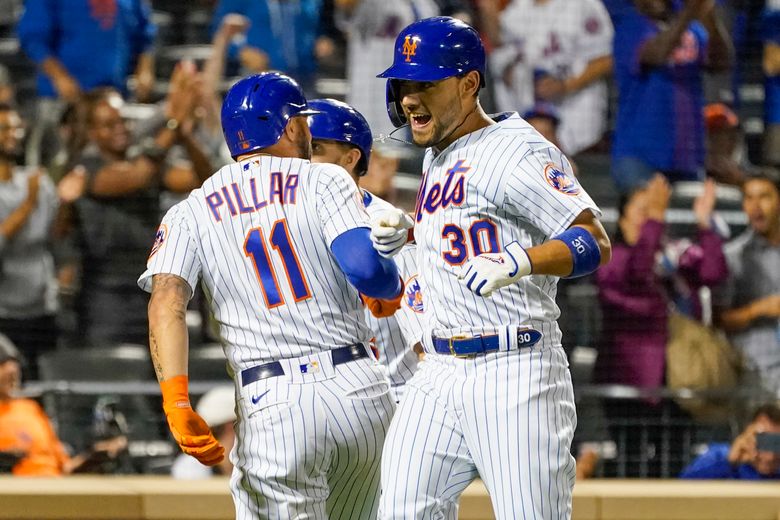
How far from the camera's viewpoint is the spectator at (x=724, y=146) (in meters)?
6.18

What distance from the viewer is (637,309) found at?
226 inches

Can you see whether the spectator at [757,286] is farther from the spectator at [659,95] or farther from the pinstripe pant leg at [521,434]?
the pinstripe pant leg at [521,434]

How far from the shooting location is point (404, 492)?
9.05ft

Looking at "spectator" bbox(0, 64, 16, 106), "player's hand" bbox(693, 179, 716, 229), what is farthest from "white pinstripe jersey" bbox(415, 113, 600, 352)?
"spectator" bbox(0, 64, 16, 106)

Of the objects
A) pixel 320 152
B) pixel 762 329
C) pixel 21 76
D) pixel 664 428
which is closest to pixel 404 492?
pixel 320 152

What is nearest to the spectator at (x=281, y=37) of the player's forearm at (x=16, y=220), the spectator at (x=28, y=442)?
the player's forearm at (x=16, y=220)

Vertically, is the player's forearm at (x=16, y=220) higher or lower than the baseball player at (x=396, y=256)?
lower

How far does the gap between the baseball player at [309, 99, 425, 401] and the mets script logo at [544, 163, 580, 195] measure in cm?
86

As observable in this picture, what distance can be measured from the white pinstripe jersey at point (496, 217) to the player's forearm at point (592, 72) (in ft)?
11.5

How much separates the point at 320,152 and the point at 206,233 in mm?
820

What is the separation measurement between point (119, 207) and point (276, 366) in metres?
3.19

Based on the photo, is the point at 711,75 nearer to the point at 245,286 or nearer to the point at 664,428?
the point at 664,428

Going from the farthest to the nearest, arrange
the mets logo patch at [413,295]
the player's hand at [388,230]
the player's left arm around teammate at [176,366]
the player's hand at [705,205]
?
the player's hand at [705,205], the mets logo patch at [413,295], the player's left arm around teammate at [176,366], the player's hand at [388,230]

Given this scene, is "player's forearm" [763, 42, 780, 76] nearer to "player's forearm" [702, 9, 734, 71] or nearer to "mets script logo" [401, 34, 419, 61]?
"player's forearm" [702, 9, 734, 71]
